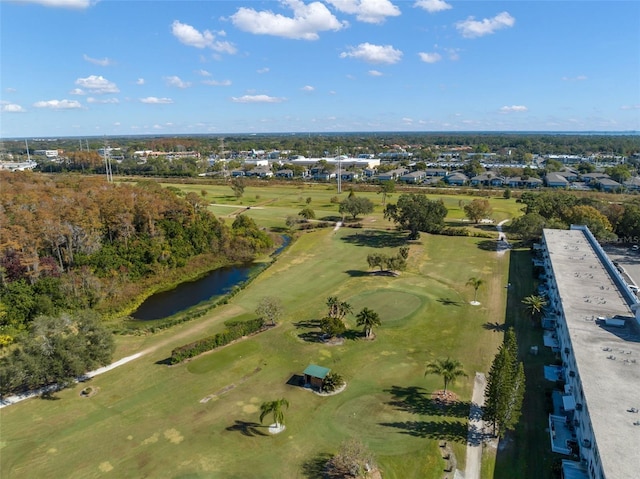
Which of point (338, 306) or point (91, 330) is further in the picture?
point (338, 306)

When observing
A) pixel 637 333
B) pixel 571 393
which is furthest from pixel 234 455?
pixel 637 333

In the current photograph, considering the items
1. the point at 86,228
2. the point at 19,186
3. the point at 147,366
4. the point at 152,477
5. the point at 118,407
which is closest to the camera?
the point at 152,477

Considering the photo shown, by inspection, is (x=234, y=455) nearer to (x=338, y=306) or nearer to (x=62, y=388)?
(x=62, y=388)

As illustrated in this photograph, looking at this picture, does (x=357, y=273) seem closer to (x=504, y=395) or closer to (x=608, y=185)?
(x=504, y=395)

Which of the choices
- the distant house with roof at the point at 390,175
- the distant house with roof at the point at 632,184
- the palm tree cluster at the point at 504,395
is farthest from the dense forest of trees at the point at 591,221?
the distant house with roof at the point at 390,175

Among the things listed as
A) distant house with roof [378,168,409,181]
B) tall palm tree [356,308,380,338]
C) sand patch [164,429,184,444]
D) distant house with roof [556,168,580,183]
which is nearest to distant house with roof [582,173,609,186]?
distant house with roof [556,168,580,183]
